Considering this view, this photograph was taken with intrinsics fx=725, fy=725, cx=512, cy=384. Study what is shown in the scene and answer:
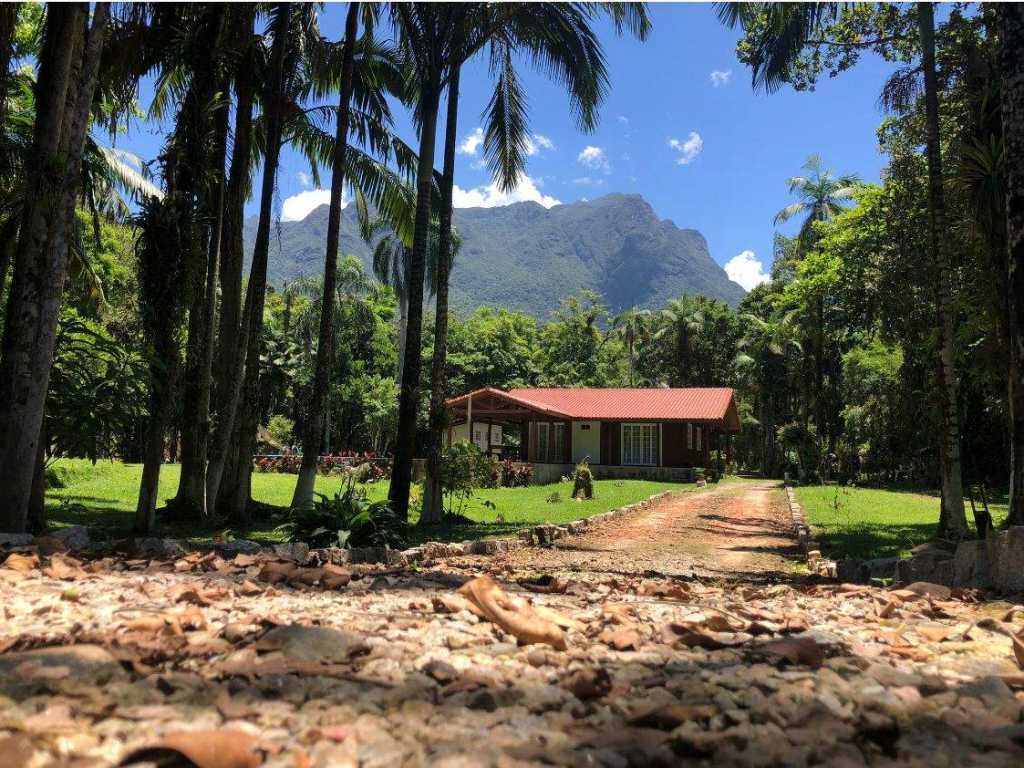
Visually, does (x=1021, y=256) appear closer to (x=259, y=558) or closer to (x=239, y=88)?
(x=259, y=558)

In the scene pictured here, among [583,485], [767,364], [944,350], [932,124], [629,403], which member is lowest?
[583,485]

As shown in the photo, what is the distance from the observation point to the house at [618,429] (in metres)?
30.9

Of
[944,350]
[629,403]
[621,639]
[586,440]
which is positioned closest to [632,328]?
[629,403]

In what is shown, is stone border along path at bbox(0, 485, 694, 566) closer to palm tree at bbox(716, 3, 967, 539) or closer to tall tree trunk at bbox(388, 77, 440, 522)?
tall tree trunk at bbox(388, 77, 440, 522)

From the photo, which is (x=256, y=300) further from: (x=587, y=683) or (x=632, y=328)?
(x=632, y=328)

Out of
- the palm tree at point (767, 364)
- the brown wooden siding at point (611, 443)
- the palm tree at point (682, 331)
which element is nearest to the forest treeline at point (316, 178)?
the brown wooden siding at point (611, 443)

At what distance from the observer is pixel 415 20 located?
39.2 ft

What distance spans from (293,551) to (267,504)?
25.6 feet

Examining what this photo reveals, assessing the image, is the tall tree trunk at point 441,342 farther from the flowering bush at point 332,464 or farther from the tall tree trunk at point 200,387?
the flowering bush at point 332,464

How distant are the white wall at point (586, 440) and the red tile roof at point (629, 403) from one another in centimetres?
68

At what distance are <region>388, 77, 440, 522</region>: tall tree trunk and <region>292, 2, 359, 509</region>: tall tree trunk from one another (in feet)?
4.06

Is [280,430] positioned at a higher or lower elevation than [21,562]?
higher

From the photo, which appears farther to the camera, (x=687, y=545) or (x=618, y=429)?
(x=618, y=429)

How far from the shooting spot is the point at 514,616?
11.6ft
